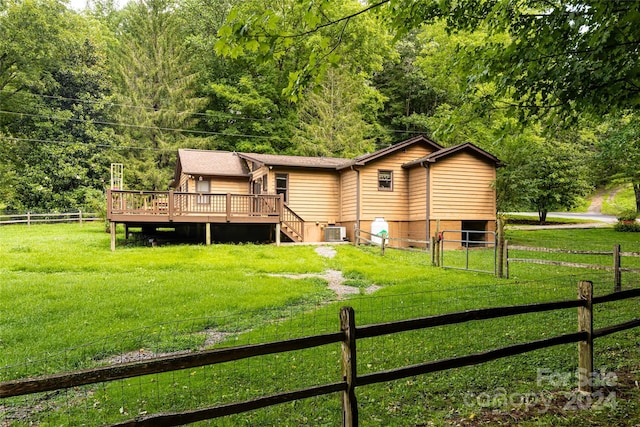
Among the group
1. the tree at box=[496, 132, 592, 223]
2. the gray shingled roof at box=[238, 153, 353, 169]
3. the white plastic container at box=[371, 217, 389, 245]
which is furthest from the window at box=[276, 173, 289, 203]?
the tree at box=[496, 132, 592, 223]

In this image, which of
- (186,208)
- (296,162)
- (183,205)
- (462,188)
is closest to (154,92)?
(296,162)

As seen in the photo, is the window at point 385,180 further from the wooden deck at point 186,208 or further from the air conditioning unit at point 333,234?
the wooden deck at point 186,208

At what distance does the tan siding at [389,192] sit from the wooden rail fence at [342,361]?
15.7 m

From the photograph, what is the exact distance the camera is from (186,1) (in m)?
39.4

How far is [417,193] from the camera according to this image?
20391 millimetres

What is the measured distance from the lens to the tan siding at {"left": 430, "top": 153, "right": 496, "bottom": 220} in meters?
19.4

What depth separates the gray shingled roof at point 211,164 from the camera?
21.8 meters

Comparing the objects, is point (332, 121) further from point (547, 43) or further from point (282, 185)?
point (547, 43)

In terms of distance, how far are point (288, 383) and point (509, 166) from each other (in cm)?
2203

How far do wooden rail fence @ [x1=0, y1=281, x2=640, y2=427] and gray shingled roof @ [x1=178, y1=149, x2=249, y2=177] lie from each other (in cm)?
1923

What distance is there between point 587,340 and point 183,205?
16.3 m

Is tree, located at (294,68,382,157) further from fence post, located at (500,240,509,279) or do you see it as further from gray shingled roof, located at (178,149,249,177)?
fence post, located at (500,240,509,279)

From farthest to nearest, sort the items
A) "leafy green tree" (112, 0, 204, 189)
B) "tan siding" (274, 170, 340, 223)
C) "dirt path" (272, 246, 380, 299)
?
"leafy green tree" (112, 0, 204, 189) < "tan siding" (274, 170, 340, 223) < "dirt path" (272, 246, 380, 299)

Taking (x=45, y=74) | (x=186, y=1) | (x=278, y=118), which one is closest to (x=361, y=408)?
(x=278, y=118)
